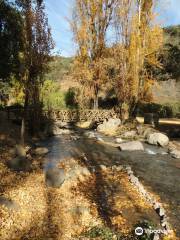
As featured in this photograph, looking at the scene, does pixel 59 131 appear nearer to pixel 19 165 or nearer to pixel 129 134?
pixel 129 134

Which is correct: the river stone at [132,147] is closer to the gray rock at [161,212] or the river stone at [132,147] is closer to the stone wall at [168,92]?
the gray rock at [161,212]

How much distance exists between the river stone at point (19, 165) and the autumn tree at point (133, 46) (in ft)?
50.2

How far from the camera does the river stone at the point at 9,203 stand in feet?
26.8

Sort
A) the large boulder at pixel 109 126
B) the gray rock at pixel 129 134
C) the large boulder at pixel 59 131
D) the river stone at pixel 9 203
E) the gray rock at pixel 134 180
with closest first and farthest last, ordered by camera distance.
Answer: the river stone at pixel 9 203, the gray rock at pixel 134 180, the gray rock at pixel 129 134, the large boulder at pixel 59 131, the large boulder at pixel 109 126

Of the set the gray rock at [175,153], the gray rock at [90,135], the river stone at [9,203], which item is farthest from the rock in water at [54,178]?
the gray rock at [90,135]

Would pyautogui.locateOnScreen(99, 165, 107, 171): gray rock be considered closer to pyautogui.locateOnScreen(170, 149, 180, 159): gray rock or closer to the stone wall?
pyautogui.locateOnScreen(170, 149, 180, 159): gray rock

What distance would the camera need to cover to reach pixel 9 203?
827cm

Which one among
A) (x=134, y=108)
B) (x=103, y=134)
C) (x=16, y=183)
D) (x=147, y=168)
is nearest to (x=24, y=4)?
(x=16, y=183)

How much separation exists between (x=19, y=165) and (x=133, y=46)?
17.7 metres

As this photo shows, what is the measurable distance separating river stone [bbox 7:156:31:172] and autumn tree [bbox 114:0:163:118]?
603 inches

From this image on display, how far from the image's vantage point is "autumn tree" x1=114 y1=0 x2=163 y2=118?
25688mm

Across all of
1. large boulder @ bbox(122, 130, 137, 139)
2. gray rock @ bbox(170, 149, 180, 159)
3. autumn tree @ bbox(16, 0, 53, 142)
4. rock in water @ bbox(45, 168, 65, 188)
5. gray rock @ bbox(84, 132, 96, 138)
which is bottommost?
gray rock @ bbox(170, 149, 180, 159)

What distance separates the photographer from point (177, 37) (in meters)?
42.8

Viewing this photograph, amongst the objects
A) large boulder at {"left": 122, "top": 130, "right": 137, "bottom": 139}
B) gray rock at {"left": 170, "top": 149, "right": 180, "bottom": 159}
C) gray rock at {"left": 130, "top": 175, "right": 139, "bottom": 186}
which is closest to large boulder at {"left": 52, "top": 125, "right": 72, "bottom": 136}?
large boulder at {"left": 122, "top": 130, "right": 137, "bottom": 139}
